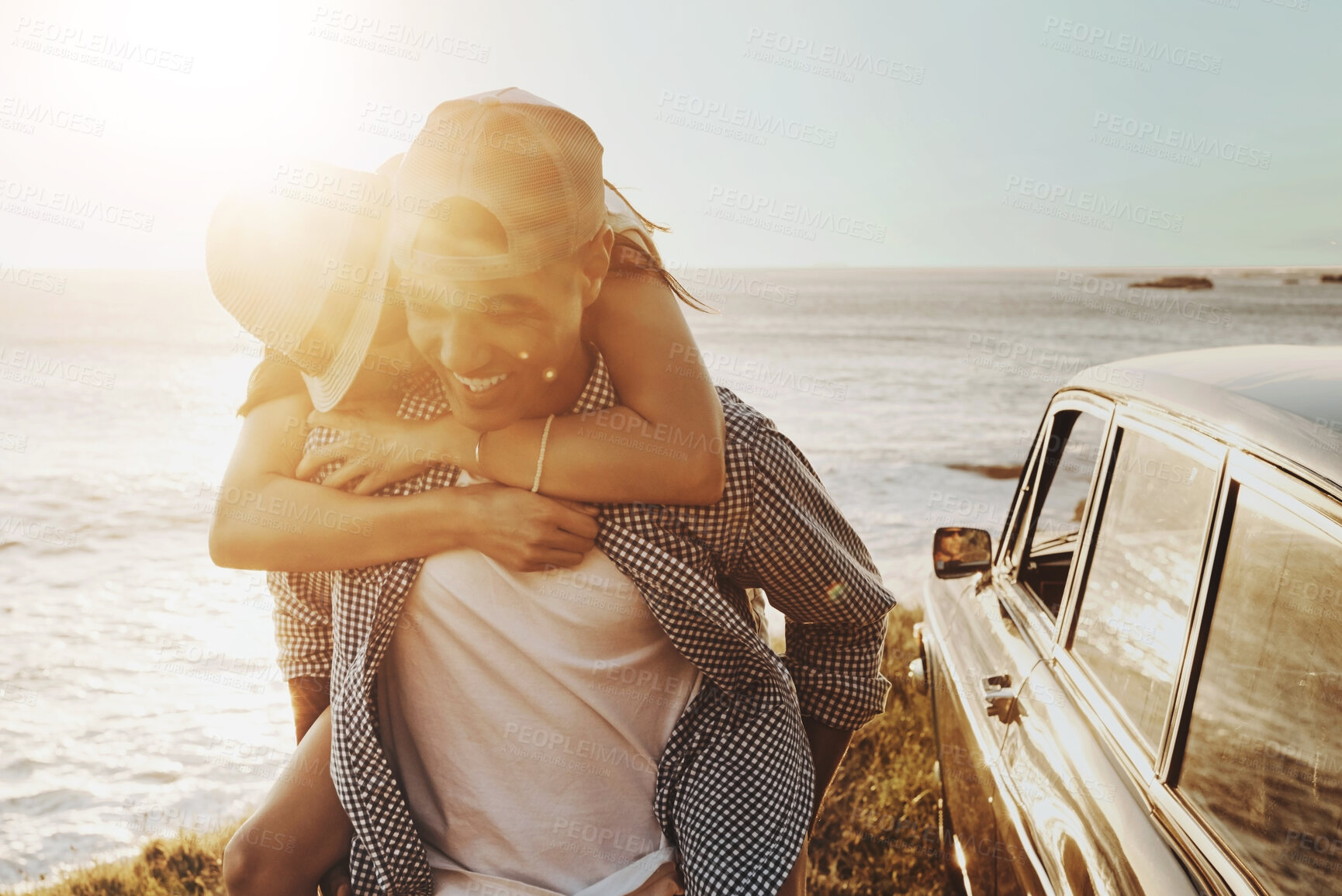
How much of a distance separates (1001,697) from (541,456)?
5.51ft

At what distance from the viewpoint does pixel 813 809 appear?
1703mm

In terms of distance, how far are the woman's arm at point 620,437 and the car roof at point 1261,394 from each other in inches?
36.0

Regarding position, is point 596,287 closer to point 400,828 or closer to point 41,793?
point 400,828

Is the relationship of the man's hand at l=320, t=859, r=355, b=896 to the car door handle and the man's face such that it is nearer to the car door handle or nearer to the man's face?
the man's face

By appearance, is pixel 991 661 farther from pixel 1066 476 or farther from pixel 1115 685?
pixel 1066 476

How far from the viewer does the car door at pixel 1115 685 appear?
67.7 inches

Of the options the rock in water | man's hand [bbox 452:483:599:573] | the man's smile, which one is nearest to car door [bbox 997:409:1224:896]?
man's hand [bbox 452:483:599:573]

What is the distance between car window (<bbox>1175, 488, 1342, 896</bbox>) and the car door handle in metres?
0.84

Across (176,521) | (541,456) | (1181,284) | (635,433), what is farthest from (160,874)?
(1181,284)

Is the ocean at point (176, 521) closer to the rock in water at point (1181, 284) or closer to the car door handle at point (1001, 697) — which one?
the car door handle at point (1001, 697)

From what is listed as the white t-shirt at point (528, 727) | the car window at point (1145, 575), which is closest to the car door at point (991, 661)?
the car window at point (1145, 575)

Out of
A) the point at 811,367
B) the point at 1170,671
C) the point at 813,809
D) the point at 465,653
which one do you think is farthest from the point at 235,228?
the point at 811,367

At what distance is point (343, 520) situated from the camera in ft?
5.09

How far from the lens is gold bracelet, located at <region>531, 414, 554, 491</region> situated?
1547 millimetres
